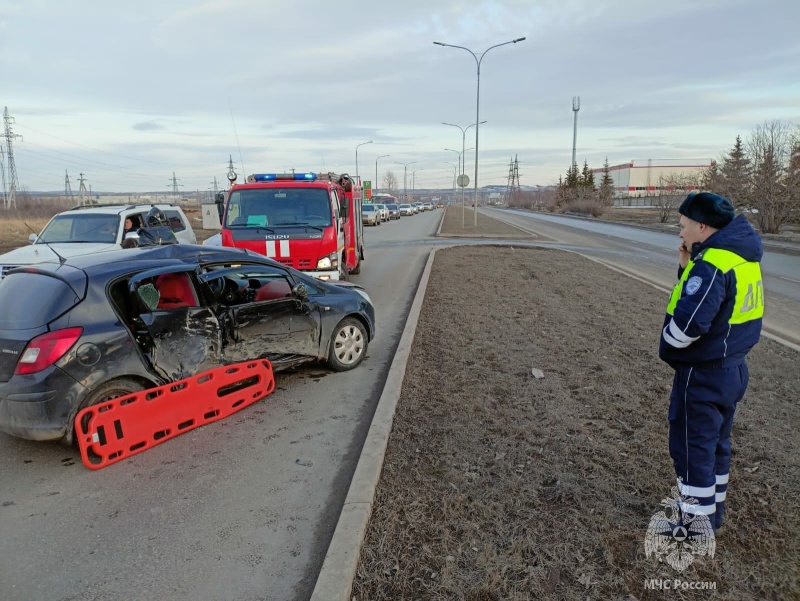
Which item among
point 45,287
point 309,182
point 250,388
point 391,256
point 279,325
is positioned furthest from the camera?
point 391,256

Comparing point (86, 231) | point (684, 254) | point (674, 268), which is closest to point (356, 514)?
point (684, 254)

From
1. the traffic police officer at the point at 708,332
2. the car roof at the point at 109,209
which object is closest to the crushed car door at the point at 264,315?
the traffic police officer at the point at 708,332

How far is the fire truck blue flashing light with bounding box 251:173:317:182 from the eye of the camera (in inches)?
422

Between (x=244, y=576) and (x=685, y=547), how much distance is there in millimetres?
2348

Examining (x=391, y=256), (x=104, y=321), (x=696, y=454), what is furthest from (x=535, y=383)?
(x=391, y=256)

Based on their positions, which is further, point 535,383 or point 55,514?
point 535,383

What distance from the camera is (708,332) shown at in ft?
9.48

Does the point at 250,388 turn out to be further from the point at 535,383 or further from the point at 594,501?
the point at 594,501

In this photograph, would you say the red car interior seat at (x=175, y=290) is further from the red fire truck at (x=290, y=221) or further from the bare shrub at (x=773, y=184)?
the bare shrub at (x=773, y=184)

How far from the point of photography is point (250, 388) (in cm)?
528

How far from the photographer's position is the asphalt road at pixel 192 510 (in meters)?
2.97

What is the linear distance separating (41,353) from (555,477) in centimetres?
370

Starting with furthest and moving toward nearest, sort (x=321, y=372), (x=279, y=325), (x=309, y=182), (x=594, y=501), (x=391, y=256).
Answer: (x=391, y=256) < (x=309, y=182) < (x=321, y=372) < (x=279, y=325) < (x=594, y=501)

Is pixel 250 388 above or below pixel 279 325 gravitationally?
below
